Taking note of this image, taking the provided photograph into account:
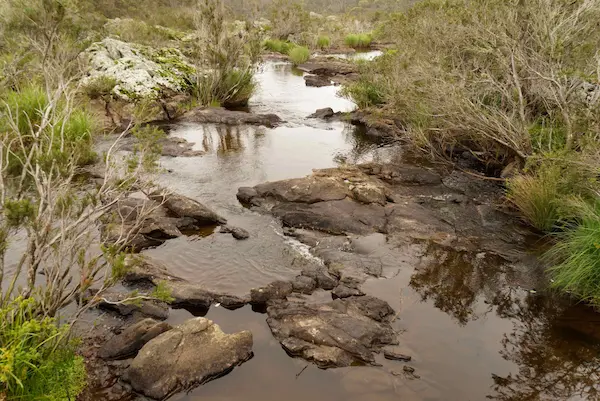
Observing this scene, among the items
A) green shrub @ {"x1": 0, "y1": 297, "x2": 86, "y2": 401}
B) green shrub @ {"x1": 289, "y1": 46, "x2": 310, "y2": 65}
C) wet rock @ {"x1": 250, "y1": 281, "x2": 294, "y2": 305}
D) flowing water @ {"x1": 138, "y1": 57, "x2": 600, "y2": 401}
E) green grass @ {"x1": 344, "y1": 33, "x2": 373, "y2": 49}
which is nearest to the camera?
green shrub @ {"x1": 0, "y1": 297, "x2": 86, "y2": 401}

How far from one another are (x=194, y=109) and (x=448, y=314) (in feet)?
44.6

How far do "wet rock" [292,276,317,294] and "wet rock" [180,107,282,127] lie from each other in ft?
34.3

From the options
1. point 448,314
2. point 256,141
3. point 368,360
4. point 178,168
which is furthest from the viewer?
point 256,141

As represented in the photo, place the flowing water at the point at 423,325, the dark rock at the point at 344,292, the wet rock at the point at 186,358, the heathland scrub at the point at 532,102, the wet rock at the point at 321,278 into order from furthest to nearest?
the heathland scrub at the point at 532,102
the wet rock at the point at 321,278
the dark rock at the point at 344,292
the flowing water at the point at 423,325
the wet rock at the point at 186,358

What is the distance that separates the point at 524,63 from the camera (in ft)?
29.7

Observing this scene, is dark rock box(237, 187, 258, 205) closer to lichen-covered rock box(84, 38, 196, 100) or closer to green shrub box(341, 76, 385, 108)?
lichen-covered rock box(84, 38, 196, 100)

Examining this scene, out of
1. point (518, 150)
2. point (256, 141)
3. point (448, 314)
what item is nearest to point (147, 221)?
point (448, 314)

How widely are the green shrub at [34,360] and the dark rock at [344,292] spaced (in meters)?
3.52

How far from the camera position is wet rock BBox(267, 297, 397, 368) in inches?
209

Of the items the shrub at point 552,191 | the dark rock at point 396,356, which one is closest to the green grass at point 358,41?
the shrub at point 552,191

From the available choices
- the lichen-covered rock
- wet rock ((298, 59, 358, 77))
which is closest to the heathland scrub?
the lichen-covered rock

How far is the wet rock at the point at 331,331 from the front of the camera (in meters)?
5.32

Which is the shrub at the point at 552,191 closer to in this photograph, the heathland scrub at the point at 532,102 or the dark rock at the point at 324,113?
the heathland scrub at the point at 532,102

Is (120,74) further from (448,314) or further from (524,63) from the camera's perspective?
(448,314)
